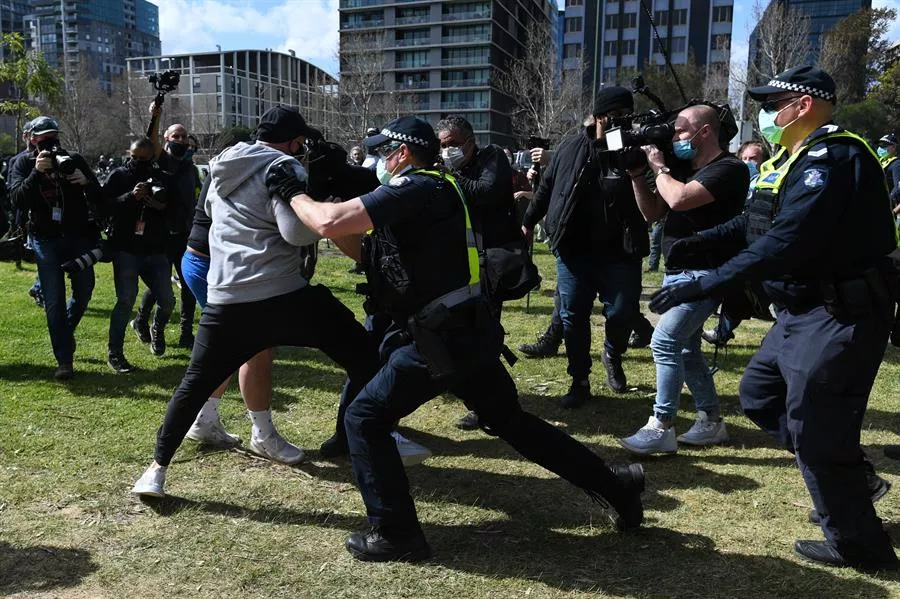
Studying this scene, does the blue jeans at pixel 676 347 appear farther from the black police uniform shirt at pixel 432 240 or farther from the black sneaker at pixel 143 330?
the black sneaker at pixel 143 330

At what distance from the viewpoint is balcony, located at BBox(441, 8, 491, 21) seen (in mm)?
92188

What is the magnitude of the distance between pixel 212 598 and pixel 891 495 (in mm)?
3456

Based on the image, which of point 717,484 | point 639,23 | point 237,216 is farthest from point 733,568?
point 639,23

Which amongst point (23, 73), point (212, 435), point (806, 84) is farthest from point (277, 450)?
point (23, 73)

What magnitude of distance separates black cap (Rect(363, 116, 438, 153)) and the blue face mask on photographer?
169cm

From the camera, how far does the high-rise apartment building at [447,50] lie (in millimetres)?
92562

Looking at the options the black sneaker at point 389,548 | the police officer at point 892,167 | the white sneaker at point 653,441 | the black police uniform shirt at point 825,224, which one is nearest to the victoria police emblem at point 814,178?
the black police uniform shirt at point 825,224

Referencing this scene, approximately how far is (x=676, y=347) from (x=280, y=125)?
103 inches

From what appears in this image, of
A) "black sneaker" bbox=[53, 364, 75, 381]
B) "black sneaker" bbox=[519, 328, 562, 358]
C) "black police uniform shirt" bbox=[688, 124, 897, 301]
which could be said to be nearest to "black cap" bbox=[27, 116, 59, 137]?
"black sneaker" bbox=[53, 364, 75, 381]

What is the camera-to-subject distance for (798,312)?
3.19 meters

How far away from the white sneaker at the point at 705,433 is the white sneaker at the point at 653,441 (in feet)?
0.81

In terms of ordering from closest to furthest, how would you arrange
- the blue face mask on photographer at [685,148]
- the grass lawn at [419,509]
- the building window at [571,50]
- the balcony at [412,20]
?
1. the grass lawn at [419,509]
2. the blue face mask on photographer at [685,148]
3. the building window at [571,50]
4. the balcony at [412,20]

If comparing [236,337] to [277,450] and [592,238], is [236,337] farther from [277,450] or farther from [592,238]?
[592,238]

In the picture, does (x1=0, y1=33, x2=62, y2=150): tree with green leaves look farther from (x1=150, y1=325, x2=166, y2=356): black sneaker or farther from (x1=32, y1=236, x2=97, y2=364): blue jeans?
(x1=32, y1=236, x2=97, y2=364): blue jeans
